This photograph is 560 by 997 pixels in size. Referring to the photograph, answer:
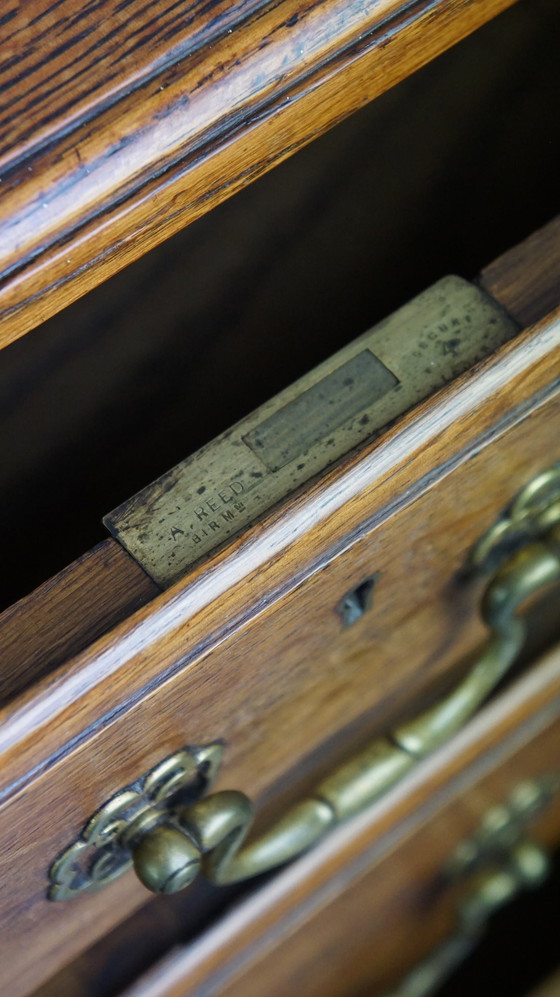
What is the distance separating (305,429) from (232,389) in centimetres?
10

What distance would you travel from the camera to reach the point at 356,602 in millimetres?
385

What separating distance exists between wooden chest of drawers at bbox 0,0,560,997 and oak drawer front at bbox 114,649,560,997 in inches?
0.6

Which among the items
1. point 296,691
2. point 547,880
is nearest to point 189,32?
point 296,691

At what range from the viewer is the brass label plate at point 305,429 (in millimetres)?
319

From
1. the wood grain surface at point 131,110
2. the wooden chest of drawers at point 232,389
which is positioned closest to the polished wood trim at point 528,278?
the wooden chest of drawers at point 232,389

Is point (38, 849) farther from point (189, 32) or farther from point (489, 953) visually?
point (489, 953)

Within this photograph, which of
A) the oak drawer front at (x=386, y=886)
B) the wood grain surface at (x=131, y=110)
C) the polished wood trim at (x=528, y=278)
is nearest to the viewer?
the wood grain surface at (x=131, y=110)

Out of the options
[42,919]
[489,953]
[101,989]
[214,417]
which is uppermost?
[214,417]

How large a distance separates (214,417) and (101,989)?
1.07 feet

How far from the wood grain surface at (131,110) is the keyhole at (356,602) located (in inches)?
6.0

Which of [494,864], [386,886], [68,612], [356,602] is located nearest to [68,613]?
[68,612]

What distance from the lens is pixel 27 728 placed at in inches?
11.0

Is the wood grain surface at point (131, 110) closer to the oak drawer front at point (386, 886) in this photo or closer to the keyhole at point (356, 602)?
the keyhole at point (356, 602)

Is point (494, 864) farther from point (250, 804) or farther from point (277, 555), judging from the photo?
point (277, 555)
